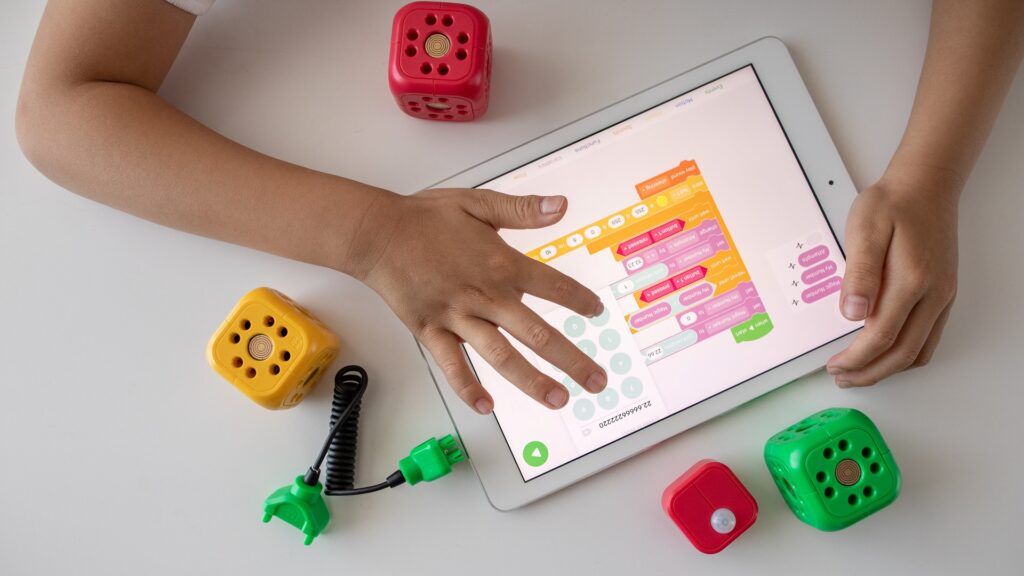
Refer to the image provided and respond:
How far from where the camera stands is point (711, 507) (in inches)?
26.4

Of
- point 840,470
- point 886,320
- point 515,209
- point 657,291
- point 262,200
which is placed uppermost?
point 262,200

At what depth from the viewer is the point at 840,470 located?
0.65 metres

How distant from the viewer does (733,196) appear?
2.30 ft

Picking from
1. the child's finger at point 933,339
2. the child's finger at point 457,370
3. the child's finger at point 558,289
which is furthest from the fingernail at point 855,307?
the child's finger at point 457,370

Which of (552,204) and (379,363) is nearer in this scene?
(552,204)

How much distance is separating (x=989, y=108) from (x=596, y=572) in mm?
563

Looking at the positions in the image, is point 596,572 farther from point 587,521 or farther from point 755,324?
point 755,324

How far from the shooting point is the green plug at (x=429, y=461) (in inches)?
26.7

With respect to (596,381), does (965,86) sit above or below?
above

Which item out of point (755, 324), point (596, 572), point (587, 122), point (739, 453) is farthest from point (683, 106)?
point (596, 572)

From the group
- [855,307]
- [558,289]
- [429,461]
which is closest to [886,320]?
[855,307]

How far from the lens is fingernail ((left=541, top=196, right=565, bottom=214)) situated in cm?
61

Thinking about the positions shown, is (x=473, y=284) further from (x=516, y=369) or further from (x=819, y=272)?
(x=819, y=272)

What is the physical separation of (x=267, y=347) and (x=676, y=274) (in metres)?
0.38
